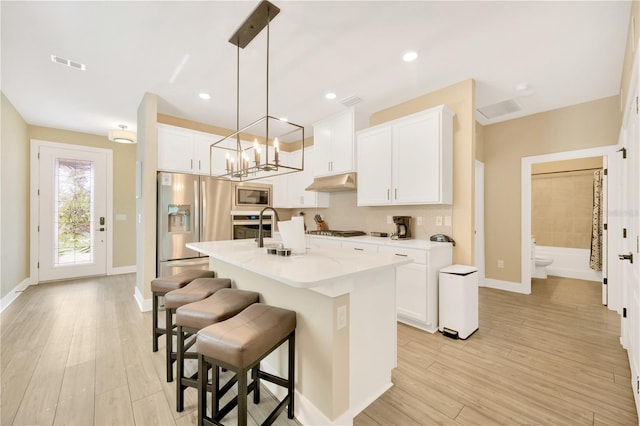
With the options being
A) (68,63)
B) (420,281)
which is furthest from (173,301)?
(68,63)

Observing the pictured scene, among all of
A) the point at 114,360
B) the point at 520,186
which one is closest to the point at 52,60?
the point at 114,360

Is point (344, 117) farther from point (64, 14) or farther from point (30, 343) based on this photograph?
point (30, 343)

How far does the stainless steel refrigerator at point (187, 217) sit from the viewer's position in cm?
353

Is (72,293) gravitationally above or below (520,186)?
below

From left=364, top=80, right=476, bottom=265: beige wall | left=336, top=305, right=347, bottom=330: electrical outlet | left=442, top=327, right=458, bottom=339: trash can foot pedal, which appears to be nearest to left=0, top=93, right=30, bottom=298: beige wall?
left=336, top=305, right=347, bottom=330: electrical outlet

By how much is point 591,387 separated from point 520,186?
3.01 meters

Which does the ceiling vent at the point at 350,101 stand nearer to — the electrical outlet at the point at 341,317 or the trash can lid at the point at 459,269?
the trash can lid at the point at 459,269

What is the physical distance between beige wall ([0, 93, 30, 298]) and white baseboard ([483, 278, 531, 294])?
6848 mm

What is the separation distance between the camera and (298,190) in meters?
5.03

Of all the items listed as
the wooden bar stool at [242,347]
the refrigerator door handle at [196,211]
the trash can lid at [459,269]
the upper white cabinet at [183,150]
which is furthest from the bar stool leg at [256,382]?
the upper white cabinet at [183,150]

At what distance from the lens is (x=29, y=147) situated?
4.56m

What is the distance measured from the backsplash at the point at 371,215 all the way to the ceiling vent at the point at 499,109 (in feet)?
5.63

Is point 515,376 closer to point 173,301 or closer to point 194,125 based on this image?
point 173,301

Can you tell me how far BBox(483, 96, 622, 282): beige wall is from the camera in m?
3.52
